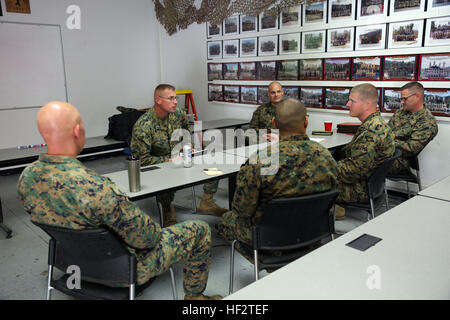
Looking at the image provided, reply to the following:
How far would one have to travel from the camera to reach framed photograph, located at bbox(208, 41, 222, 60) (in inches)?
→ 230

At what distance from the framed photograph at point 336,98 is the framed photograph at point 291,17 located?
99 cm

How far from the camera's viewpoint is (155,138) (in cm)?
327

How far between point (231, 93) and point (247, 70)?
524 millimetres

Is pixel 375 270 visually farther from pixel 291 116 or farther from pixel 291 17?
pixel 291 17

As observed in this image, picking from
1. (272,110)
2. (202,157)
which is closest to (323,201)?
(202,157)

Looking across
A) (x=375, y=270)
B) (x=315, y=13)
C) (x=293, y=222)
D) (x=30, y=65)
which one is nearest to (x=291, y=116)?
(x=293, y=222)

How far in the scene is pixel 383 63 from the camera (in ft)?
13.0

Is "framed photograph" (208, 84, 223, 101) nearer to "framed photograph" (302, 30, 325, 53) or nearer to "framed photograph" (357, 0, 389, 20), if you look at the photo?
"framed photograph" (302, 30, 325, 53)

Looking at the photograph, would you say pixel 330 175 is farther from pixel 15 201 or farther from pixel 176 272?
pixel 15 201

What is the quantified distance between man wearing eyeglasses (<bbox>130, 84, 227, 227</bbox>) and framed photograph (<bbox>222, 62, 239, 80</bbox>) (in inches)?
92.1

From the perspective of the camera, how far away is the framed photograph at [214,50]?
5834 mm

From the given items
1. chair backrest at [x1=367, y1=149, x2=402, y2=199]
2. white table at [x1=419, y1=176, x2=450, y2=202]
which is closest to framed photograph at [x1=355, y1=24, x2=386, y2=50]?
chair backrest at [x1=367, y1=149, x2=402, y2=199]
